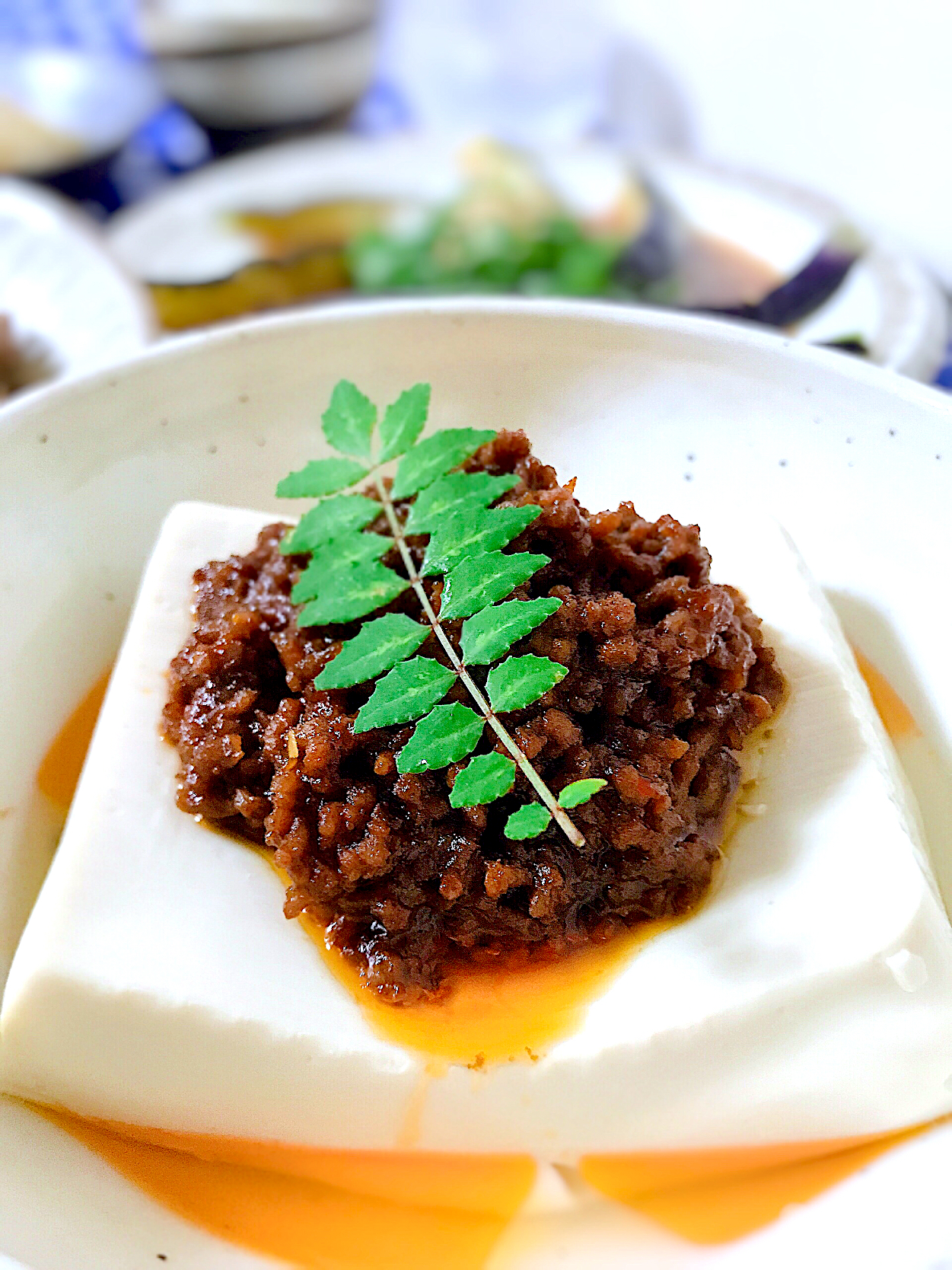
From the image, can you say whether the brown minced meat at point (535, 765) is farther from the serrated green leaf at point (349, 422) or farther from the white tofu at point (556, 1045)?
the serrated green leaf at point (349, 422)

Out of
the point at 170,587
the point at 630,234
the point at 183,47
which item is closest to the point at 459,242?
the point at 630,234

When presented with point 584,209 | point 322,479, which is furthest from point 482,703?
point 584,209

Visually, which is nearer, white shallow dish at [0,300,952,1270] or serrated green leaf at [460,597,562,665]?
serrated green leaf at [460,597,562,665]

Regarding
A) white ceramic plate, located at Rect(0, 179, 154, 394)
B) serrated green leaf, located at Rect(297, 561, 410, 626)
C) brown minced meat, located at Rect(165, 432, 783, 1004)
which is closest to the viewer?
brown minced meat, located at Rect(165, 432, 783, 1004)

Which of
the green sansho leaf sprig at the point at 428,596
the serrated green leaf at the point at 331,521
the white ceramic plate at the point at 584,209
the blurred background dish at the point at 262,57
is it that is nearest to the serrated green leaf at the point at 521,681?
the green sansho leaf sprig at the point at 428,596

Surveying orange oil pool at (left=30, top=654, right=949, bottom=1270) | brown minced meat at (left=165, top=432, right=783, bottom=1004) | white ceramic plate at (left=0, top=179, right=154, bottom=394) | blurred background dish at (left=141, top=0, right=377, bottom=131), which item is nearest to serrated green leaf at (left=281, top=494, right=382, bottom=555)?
brown minced meat at (left=165, top=432, right=783, bottom=1004)

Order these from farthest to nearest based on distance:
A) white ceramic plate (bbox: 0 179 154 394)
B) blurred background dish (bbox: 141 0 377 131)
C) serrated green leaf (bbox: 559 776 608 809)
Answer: blurred background dish (bbox: 141 0 377 131), white ceramic plate (bbox: 0 179 154 394), serrated green leaf (bbox: 559 776 608 809)

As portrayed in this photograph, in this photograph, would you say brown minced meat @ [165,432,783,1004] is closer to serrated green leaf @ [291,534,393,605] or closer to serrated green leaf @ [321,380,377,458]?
serrated green leaf @ [291,534,393,605]
